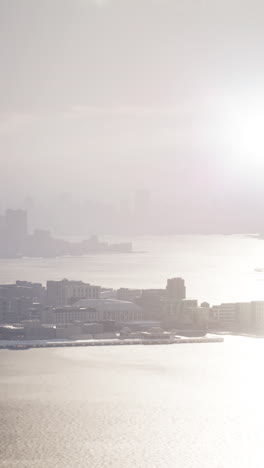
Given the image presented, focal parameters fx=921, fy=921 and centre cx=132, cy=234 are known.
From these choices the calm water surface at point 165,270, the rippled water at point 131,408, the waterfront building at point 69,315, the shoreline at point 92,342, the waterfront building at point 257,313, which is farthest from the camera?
the calm water surface at point 165,270

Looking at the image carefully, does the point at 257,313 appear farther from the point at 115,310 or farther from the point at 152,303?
the point at 115,310

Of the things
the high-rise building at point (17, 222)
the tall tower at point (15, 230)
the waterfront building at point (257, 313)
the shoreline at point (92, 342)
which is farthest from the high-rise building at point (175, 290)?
the high-rise building at point (17, 222)

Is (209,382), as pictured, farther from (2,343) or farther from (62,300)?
(62,300)

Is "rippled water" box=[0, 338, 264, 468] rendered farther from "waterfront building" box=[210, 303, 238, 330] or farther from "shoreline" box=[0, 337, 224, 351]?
"waterfront building" box=[210, 303, 238, 330]

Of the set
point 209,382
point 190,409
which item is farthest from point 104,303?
point 190,409

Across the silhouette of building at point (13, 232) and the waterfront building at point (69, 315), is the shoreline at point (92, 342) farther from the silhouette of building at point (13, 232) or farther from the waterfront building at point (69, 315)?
the silhouette of building at point (13, 232)

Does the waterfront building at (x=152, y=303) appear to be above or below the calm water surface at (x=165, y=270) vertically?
below

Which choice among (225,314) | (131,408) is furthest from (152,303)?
(131,408)
